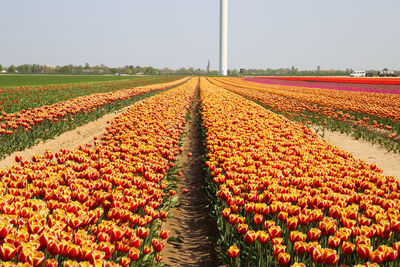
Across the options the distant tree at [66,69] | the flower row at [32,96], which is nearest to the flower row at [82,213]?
the flower row at [32,96]

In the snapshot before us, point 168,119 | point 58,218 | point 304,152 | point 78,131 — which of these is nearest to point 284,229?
point 58,218

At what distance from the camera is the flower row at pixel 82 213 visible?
2895 millimetres

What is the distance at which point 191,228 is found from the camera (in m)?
5.89

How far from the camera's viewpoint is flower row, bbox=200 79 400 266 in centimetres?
347

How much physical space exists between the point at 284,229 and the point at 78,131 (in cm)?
1210

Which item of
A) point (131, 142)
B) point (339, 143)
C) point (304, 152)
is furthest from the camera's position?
point (339, 143)

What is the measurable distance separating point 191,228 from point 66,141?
8.59m

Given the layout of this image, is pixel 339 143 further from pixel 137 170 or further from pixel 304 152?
pixel 137 170

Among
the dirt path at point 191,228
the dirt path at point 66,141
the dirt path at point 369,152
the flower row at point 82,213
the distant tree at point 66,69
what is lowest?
the dirt path at point 191,228

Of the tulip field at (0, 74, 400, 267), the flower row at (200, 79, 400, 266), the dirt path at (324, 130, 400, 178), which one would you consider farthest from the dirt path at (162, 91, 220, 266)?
the dirt path at (324, 130, 400, 178)

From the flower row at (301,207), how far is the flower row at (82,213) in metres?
1.02

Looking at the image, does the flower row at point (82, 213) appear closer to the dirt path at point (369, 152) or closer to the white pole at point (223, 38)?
the dirt path at point (369, 152)

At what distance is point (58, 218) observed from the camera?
3.52 meters

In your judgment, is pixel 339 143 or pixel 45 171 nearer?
pixel 45 171
